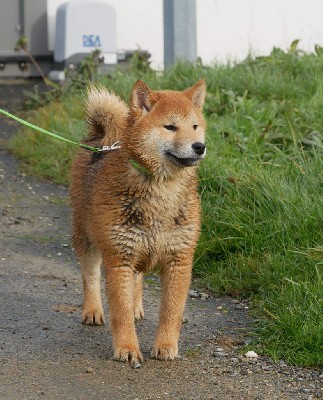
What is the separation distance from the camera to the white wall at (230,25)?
12375 millimetres

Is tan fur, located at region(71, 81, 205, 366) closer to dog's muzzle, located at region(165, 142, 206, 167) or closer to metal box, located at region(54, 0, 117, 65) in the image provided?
dog's muzzle, located at region(165, 142, 206, 167)

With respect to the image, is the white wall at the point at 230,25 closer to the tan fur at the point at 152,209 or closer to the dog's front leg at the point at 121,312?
the tan fur at the point at 152,209

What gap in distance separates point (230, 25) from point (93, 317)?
7.63m

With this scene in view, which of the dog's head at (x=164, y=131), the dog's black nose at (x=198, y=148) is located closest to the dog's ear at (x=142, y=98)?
the dog's head at (x=164, y=131)

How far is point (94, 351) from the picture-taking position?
5.11 m

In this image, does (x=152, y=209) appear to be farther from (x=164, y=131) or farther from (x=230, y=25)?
(x=230, y=25)

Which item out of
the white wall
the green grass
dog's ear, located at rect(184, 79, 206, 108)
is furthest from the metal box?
dog's ear, located at rect(184, 79, 206, 108)

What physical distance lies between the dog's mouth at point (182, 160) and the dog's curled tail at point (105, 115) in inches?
26.5

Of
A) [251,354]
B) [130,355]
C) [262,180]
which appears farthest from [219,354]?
[262,180]

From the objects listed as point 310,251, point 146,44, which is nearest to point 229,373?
point 310,251

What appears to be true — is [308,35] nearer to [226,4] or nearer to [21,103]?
[226,4]

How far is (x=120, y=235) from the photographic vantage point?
4.98m

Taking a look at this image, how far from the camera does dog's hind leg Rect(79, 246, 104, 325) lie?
5.57 meters

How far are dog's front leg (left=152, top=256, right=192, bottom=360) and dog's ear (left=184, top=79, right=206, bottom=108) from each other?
29.5 inches
